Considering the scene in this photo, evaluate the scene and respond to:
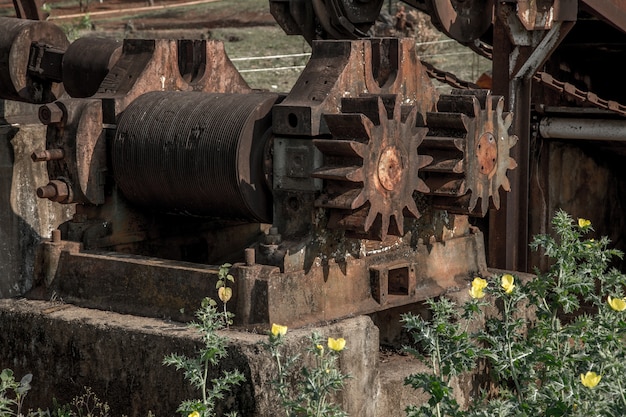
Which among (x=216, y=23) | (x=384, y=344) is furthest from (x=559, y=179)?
(x=216, y=23)

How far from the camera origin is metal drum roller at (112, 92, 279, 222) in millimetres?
6395

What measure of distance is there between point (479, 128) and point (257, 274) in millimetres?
1384

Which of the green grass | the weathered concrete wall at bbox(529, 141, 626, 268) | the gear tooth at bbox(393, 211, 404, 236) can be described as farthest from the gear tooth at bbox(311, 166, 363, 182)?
the green grass

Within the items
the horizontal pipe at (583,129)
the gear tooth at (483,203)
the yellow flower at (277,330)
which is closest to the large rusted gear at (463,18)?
→ the horizontal pipe at (583,129)

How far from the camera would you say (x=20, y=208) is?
8.94 m

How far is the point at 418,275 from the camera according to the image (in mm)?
6832

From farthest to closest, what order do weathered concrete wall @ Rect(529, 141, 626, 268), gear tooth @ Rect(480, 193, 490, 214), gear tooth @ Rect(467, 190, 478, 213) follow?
weathered concrete wall @ Rect(529, 141, 626, 268)
gear tooth @ Rect(480, 193, 490, 214)
gear tooth @ Rect(467, 190, 478, 213)

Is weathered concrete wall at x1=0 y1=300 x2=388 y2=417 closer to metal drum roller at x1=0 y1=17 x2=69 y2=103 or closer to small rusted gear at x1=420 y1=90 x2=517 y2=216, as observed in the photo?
small rusted gear at x1=420 y1=90 x2=517 y2=216

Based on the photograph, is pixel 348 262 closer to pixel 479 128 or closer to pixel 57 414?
pixel 479 128

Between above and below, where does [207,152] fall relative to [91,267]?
above

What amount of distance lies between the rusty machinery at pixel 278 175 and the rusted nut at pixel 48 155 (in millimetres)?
12

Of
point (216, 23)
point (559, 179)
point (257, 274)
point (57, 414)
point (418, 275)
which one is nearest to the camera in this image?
point (257, 274)

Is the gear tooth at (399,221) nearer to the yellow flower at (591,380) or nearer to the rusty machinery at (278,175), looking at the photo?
the rusty machinery at (278,175)

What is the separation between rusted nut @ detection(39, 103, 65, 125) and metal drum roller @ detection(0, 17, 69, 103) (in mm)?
1352
